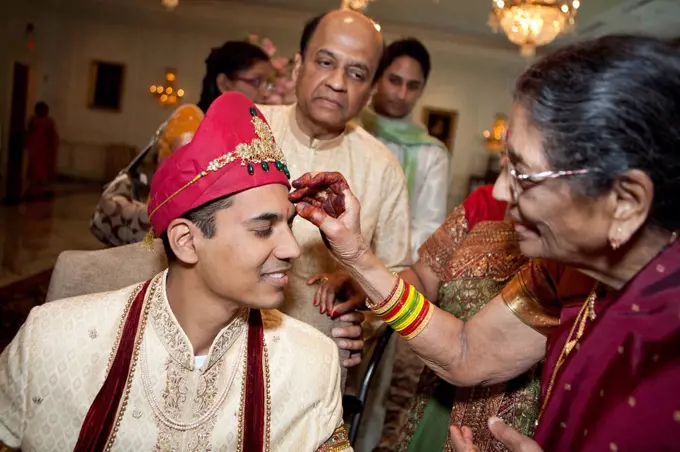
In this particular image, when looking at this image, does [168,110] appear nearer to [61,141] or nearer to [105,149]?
[105,149]

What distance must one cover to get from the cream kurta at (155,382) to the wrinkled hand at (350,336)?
A: 37 cm

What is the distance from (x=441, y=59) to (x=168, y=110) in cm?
853

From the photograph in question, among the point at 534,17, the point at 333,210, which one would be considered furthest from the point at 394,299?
the point at 534,17

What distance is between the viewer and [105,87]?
17859 millimetres

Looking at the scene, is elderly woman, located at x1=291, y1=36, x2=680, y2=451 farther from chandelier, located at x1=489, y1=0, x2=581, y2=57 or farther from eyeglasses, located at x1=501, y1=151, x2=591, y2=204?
chandelier, located at x1=489, y1=0, x2=581, y2=57

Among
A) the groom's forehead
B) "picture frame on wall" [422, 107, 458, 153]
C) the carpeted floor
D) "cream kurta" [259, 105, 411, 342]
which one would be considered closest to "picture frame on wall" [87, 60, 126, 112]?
"picture frame on wall" [422, 107, 458, 153]

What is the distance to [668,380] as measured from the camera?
131 centimetres

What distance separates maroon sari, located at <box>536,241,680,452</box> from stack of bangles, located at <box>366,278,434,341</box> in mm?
470

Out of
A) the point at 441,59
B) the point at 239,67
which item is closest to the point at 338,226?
the point at 239,67

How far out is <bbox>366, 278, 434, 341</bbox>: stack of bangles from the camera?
1.87 m

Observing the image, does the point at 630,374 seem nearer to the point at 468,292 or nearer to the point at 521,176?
the point at 521,176

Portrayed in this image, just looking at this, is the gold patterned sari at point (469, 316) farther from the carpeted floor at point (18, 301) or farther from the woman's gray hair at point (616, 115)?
the carpeted floor at point (18, 301)

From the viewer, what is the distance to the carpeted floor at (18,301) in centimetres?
478

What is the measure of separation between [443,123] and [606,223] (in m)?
16.5
